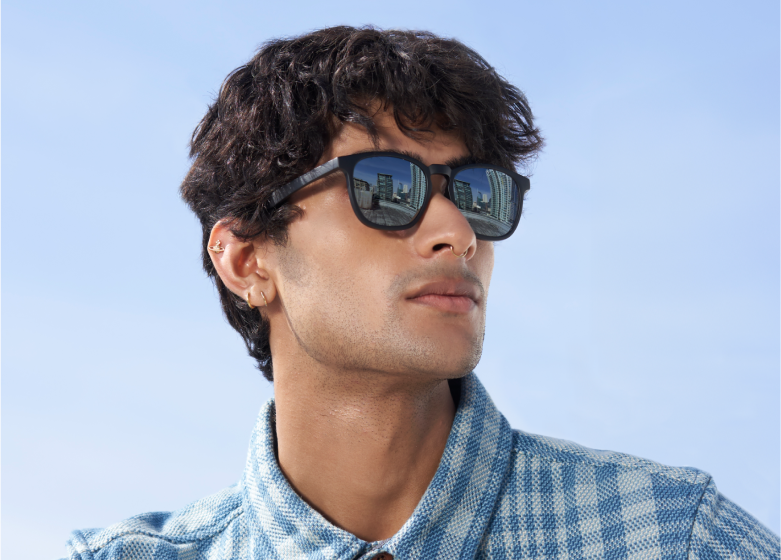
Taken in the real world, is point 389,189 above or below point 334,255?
above

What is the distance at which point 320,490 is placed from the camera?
9.58ft

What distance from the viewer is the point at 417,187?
9.11 feet

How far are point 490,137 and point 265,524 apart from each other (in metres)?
1.79

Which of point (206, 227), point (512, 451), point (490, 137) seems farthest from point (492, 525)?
point (206, 227)

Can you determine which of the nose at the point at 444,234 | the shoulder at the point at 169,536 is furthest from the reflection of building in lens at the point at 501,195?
the shoulder at the point at 169,536

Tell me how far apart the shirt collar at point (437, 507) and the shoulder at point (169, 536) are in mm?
192

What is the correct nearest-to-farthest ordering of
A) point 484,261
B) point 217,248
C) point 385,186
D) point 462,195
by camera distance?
1. point 385,186
2. point 462,195
3. point 484,261
4. point 217,248

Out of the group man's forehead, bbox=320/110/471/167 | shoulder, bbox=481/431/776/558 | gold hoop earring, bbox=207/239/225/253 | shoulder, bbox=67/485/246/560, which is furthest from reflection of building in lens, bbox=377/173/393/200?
shoulder, bbox=67/485/246/560

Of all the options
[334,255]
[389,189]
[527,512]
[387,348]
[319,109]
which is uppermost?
[319,109]

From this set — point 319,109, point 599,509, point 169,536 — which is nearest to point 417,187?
point 319,109

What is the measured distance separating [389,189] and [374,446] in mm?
933

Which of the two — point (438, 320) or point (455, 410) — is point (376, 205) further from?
point (455, 410)

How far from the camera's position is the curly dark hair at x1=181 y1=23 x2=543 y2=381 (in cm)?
299

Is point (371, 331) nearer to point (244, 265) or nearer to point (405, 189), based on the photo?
point (405, 189)
